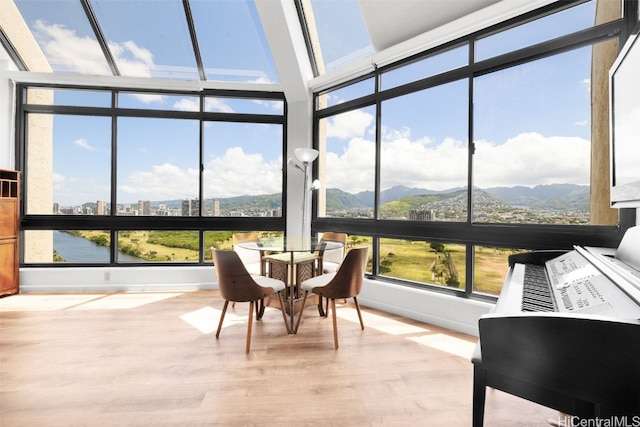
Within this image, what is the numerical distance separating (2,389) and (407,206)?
12.2 ft

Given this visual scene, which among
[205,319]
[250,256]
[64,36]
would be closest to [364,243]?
[250,256]

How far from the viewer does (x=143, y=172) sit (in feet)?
15.3

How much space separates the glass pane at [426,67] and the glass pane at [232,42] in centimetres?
181

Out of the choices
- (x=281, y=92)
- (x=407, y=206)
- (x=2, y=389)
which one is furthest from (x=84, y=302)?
(x=407, y=206)

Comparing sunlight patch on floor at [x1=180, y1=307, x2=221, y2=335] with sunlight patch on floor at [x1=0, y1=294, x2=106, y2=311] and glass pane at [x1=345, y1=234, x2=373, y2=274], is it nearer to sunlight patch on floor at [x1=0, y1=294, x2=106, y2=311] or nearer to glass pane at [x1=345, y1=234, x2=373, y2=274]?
sunlight patch on floor at [x1=0, y1=294, x2=106, y2=311]

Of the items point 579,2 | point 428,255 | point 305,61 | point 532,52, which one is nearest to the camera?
point 579,2

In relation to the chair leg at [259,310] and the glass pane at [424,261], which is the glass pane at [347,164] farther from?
the chair leg at [259,310]

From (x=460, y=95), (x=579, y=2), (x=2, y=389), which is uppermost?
(x=579, y=2)

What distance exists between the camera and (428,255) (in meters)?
3.50

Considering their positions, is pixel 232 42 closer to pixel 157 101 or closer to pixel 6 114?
pixel 157 101

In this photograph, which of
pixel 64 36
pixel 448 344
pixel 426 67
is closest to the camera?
pixel 448 344

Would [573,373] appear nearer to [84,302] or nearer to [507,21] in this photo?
[507,21]

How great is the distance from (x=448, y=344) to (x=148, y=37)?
5.29 metres

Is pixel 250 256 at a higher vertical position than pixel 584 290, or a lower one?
lower
